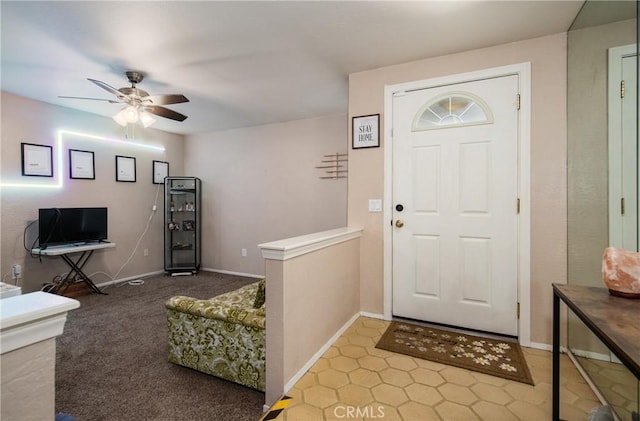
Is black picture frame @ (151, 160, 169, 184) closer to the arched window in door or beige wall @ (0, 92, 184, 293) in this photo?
beige wall @ (0, 92, 184, 293)

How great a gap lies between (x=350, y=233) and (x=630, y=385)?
1780 millimetres

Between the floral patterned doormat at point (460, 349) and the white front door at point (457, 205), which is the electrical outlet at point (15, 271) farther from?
the white front door at point (457, 205)

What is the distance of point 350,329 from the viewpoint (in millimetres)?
2545

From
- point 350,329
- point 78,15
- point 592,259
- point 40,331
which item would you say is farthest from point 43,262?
point 592,259

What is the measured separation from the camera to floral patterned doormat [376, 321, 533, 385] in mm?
1949

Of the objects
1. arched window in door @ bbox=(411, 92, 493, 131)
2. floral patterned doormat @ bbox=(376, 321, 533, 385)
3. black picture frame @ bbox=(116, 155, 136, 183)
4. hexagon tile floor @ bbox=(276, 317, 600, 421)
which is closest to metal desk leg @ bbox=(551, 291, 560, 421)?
hexagon tile floor @ bbox=(276, 317, 600, 421)

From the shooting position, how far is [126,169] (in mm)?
4531

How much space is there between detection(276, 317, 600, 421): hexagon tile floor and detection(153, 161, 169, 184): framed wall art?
429cm

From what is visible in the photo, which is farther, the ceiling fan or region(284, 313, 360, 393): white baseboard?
the ceiling fan

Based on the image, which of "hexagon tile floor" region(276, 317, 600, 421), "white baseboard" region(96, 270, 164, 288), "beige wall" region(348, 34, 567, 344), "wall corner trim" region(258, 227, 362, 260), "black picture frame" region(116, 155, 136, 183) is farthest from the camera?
"black picture frame" region(116, 155, 136, 183)

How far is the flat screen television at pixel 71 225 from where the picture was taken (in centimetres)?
352

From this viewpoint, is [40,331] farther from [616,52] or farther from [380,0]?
[616,52]

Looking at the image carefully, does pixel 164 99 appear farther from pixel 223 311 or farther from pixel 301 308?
pixel 301 308

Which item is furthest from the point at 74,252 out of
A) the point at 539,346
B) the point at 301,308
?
the point at 539,346
